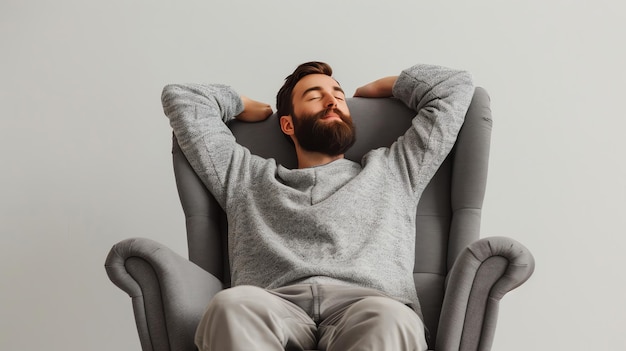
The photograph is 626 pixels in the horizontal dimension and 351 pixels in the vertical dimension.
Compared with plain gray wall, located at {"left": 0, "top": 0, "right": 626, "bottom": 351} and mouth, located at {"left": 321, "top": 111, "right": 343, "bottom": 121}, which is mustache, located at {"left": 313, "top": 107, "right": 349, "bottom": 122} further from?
plain gray wall, located at {"left": 0, "top": 0, "right": 626, "bottom": 351}

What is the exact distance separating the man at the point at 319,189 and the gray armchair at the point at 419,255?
0.05m

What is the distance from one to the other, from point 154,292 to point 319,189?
21.8 inches

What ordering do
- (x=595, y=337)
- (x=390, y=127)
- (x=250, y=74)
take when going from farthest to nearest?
(x=250, y=74) < (x=595, y=337) < (x=390, y=127)

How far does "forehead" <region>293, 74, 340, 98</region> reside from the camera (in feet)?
7.78

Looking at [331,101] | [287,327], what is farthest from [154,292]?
[331,101]

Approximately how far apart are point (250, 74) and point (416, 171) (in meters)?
0.95

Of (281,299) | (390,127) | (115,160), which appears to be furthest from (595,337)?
(115,160)

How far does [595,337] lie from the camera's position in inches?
108

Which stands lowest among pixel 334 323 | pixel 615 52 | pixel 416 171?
pixel 334 323

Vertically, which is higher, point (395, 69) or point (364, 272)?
point (395, 69)

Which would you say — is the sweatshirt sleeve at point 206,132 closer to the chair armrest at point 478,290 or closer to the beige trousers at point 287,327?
the beige trousers at point 287,327

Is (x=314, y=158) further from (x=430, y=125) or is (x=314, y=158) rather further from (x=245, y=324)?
(x=245, y=324)

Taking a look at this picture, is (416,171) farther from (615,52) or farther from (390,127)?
(615,52)

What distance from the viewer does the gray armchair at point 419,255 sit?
173 centimetres
